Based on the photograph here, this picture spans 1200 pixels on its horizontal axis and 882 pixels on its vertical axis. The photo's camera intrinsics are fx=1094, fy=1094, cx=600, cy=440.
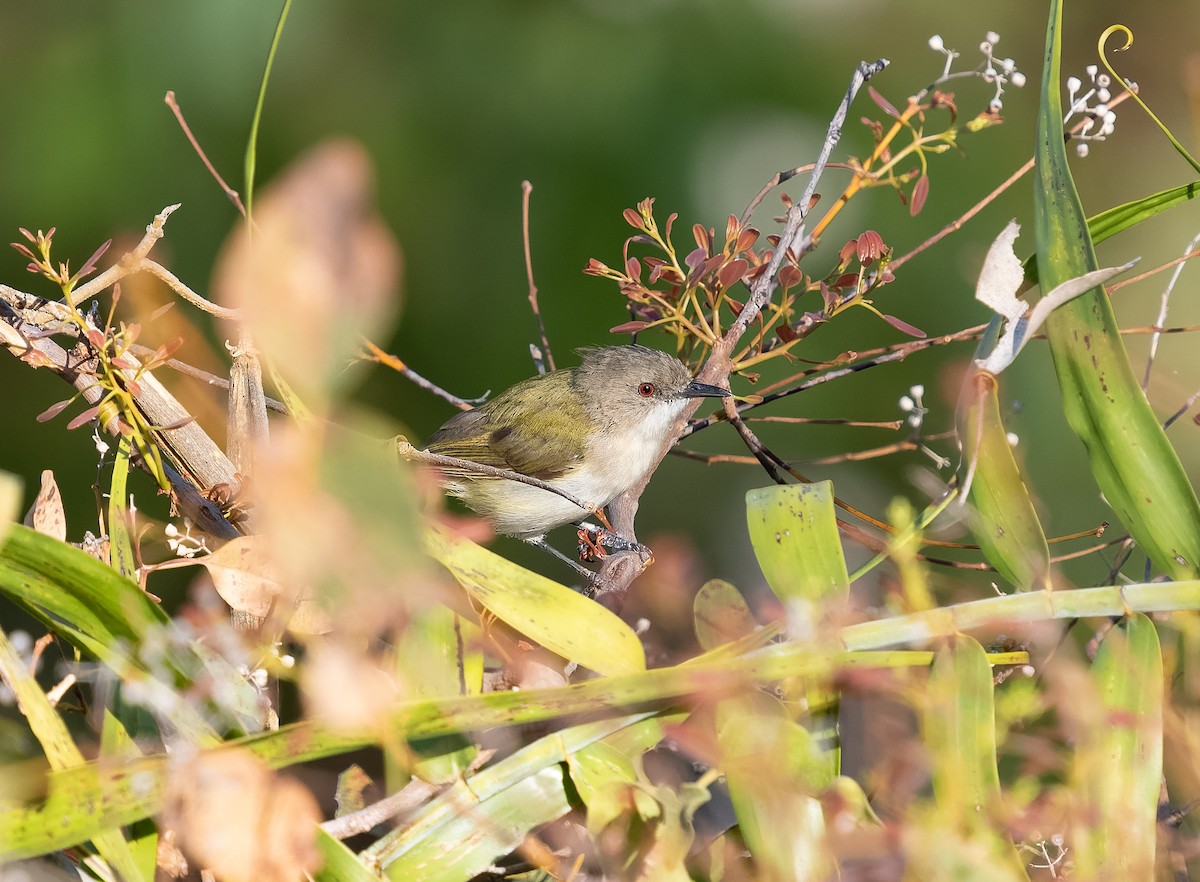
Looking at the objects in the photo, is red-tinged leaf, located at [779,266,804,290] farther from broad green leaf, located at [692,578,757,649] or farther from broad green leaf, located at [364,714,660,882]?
broad green leaf, located at [364,714,660,882]

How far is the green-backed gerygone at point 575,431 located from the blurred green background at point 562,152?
12cm

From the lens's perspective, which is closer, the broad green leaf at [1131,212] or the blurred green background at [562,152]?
the broad green leaf at [1131,212]

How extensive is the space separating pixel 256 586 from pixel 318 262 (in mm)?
248

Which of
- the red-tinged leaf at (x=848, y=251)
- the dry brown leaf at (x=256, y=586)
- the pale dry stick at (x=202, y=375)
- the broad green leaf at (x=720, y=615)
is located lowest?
the broad green leaf at (x=720, y=615)

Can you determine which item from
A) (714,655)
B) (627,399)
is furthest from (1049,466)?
(714,655)

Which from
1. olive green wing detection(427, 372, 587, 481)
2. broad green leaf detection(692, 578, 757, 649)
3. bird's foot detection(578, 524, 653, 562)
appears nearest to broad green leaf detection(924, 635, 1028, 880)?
broad green leaf detection(692, 578, 757, 649)

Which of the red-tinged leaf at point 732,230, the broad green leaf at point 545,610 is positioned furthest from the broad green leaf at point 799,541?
the red-tinged leaf at point 732,230

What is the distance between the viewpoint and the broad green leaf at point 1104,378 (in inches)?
24.7

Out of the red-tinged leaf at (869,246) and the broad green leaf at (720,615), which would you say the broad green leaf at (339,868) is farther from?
the red-tinged leaf at (869,246)

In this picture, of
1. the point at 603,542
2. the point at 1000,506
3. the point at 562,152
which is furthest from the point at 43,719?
the point at 562,152

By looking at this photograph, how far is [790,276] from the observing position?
876 millimetres

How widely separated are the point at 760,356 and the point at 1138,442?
343 millimetres

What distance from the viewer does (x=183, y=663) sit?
1.78ft

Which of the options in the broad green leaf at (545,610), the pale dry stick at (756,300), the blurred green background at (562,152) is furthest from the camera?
the blurred green background at (562,152)
